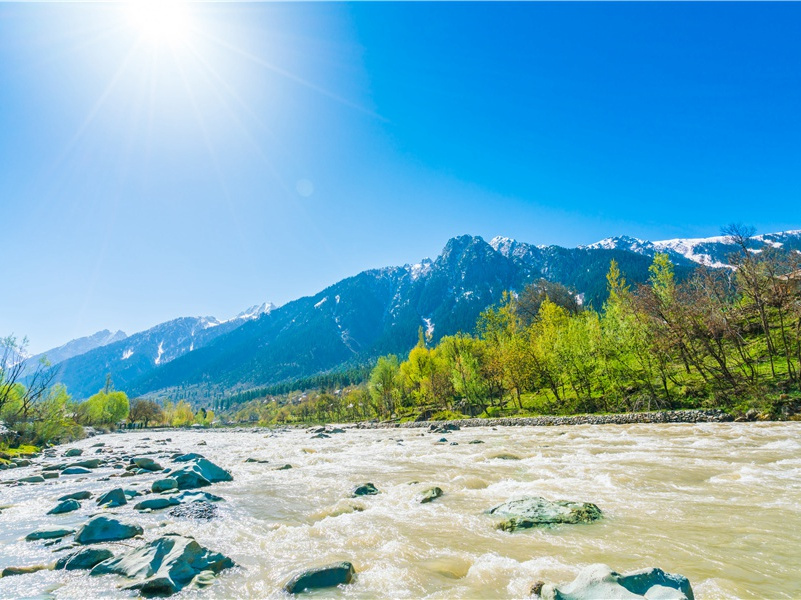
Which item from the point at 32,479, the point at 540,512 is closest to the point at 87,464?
the point at 32,479

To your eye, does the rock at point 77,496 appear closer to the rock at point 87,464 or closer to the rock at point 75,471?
the rock at point 75,471

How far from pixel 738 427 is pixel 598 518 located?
972 inches

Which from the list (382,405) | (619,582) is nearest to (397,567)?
(619,582)

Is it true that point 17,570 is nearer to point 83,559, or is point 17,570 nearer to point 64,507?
point 83,559

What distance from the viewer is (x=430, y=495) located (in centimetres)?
1284

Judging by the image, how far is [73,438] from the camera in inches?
2296

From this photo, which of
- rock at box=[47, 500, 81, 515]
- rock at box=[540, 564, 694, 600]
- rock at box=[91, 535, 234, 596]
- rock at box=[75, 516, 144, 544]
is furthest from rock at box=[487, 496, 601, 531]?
rock at box=[47, 500, 81, 515]

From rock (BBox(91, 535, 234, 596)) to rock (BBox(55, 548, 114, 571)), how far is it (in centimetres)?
58

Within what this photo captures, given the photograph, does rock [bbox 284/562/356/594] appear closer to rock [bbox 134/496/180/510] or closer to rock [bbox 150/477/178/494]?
rock [bbox 134/496/180/510]

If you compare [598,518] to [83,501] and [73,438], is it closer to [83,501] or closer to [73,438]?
[83,501]

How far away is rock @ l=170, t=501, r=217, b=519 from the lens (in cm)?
1149

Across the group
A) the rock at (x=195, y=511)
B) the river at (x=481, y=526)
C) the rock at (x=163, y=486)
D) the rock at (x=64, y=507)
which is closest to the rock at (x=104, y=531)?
the river at (x=481, y=526)

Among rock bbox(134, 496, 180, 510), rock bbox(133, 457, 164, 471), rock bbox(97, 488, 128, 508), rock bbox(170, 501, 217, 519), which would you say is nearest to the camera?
rock bbox(170, 501, 217, 519)

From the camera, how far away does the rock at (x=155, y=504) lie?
489 inches
